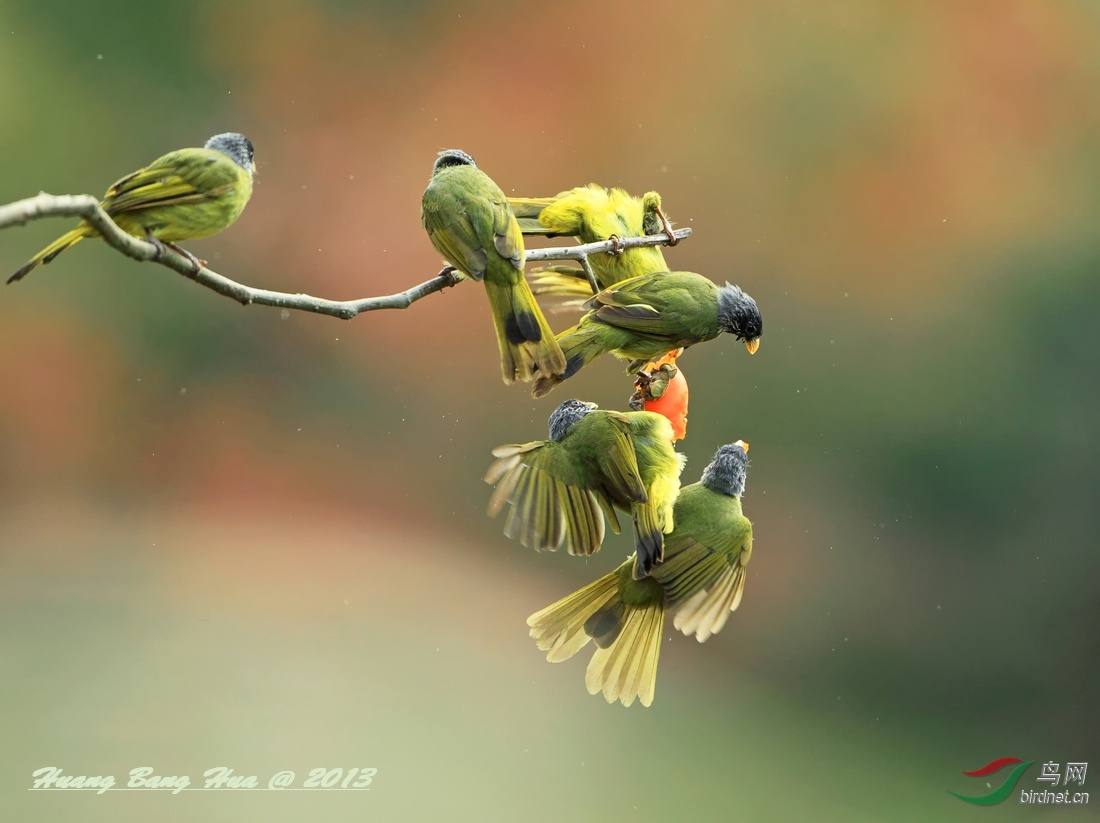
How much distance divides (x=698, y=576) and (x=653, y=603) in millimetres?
122

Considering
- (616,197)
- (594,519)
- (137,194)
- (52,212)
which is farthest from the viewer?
(616,197)

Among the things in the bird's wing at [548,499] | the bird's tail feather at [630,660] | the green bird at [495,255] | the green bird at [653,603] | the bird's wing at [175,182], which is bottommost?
the bird's tail feather at [630,660]

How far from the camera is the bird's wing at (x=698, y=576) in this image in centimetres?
206

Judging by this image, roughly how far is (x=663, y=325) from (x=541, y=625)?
0.58 meters

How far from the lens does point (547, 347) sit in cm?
175

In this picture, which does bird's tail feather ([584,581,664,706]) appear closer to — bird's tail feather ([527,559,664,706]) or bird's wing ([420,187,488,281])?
bird's tail feather ([527,559,664,706])

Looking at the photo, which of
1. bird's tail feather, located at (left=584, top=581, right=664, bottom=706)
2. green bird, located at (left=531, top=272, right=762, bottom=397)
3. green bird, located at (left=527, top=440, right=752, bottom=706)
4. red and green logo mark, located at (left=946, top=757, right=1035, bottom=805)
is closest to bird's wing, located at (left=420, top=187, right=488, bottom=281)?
green bird, located at (left=531, top=272, right=762, bottom=397)

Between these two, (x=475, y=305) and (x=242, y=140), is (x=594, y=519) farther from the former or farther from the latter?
(x=475, y=305)

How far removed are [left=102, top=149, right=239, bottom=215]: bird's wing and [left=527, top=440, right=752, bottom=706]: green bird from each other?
0.88 metres

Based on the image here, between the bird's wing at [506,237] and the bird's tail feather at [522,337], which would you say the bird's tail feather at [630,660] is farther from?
the bird's wing at [506,237]

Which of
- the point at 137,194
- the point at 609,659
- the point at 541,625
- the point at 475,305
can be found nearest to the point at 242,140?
the point at 137,194

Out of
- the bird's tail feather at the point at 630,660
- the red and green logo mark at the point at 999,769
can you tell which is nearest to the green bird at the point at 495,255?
the bird's tail feather at the point at 630,660

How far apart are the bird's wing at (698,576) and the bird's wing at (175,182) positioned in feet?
3.17

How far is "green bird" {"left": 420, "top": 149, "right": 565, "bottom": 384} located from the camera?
1.74 m
